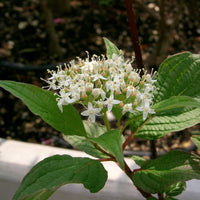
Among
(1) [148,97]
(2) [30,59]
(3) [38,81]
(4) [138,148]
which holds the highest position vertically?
(2) [30,59]

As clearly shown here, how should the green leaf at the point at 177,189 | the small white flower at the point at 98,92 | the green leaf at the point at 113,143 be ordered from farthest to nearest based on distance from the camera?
the green leaf at the point at 177,189 < the small white flower at the point at 98,92 < the green leaf at the point at 113,143

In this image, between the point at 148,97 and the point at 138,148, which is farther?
the point at 138,148

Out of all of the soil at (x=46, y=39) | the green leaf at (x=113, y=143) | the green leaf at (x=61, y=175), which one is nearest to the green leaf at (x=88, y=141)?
the green leaf at (x=61, y=175)

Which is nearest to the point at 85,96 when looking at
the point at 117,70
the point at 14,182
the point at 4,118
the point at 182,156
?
the point at 117,70

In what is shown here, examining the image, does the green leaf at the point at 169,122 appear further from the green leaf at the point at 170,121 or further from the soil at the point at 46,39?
the soil at the point at 46,39

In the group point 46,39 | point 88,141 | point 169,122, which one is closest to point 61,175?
point 88,141

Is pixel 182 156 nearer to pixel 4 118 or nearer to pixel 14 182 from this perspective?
pixel 14 182

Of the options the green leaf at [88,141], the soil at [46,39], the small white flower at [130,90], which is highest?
the soil at [46,39]
